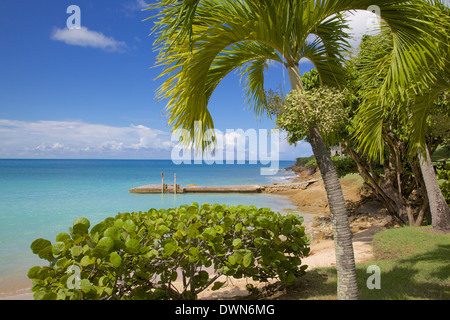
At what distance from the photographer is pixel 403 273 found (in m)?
5.16

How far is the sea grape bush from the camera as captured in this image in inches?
122

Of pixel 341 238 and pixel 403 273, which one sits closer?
pixel 341 238

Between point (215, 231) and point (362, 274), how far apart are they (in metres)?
2.98

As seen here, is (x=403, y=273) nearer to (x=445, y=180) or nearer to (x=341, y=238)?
(x=341, y=238)

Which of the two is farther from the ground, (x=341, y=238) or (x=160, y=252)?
(x=341, y=238)

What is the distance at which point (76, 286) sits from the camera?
299 centimetres

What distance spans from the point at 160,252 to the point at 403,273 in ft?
14.1

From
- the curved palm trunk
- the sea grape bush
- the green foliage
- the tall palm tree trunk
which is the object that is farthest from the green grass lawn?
the green foliage

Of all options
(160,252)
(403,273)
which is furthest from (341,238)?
(403,273)

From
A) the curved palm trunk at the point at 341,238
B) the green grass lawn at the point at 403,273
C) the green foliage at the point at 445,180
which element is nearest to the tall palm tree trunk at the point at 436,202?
the green grass lawn at the point at 403,273

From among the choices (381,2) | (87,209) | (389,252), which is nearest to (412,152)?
(389,252)

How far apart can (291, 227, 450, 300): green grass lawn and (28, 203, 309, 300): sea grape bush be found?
57cm

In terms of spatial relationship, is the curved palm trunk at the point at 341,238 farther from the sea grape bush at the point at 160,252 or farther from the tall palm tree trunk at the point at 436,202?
the tall palm tree trunk at the point at 436,202
